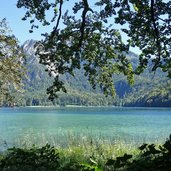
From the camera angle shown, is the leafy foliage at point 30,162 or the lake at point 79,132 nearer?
the leafy foliage at point 30,162

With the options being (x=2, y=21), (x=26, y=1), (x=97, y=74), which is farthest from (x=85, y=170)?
(x=2, y=21)

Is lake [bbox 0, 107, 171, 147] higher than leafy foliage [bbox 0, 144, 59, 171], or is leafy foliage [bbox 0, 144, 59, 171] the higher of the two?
leafy foliage [bbox 0, 144, 59, 171]

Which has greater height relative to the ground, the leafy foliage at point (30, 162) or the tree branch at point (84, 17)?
the tree branch at point (84, 17)

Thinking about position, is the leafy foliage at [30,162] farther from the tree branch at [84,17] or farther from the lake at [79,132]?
the lake at [79,132]

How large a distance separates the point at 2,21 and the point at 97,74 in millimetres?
14847

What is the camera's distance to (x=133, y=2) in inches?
339

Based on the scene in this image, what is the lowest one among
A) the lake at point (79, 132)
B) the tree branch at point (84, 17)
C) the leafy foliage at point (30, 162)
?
the lake at point (79, 132)

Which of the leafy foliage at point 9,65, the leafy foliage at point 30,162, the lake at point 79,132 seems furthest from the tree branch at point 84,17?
the leafy foliage at point 9,65

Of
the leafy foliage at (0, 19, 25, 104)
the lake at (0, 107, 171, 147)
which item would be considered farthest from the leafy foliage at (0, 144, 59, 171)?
the leafy foliage at (0, 19, 25, 104)

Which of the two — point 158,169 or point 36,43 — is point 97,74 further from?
point 158,169

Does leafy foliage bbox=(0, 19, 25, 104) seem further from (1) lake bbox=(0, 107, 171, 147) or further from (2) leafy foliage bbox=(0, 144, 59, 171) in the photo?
(2) leafy foliage bbox=(0, 144, 59, 171)

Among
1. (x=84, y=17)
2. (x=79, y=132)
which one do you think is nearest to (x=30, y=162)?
(x=84, y=17)

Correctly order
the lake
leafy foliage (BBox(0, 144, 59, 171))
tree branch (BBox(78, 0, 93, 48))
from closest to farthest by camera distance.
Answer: leafy foliage (BBox(0, 144, 59, 171)) → tree branch (BBox(78, 0, 93, 48)) → the lake

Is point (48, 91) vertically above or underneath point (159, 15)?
underneath
